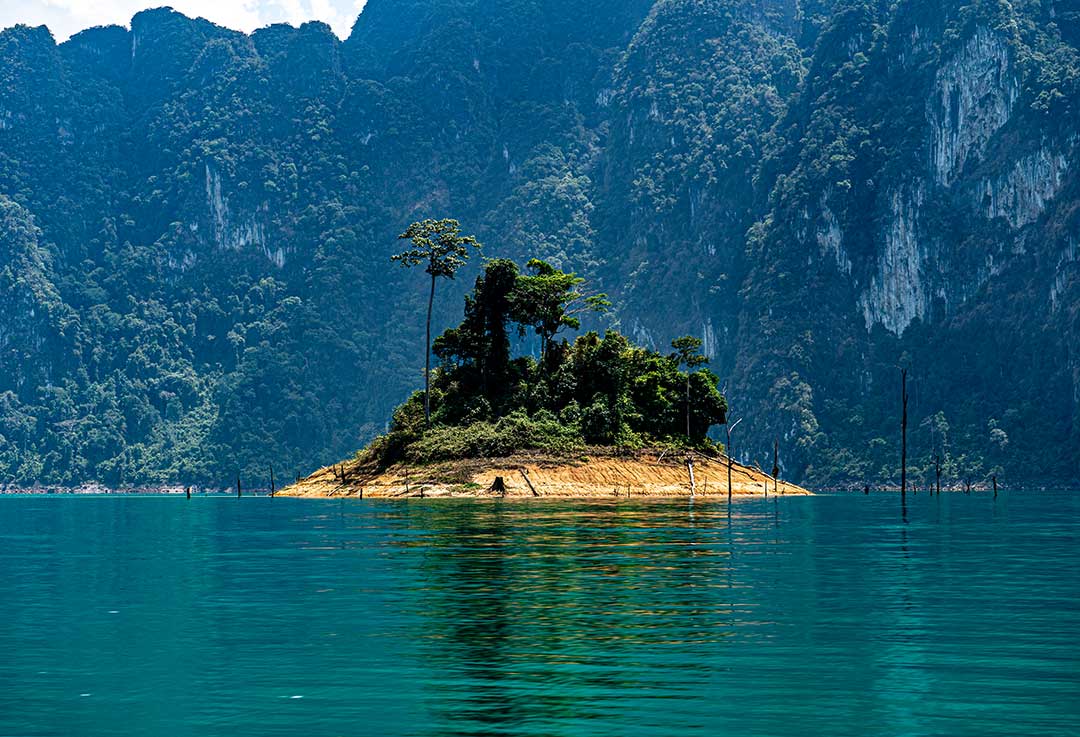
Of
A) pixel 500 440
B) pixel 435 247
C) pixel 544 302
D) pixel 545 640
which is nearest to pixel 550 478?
pixel 500 440

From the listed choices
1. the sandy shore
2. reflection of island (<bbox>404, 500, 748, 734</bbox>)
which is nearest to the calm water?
reflection of island (<bbox>404, 500, 748, 734</bbox>)

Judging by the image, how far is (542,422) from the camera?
13312cm

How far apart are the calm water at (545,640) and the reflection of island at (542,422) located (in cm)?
6843

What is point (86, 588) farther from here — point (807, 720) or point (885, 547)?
point (885, 547)

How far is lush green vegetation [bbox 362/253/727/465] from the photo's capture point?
133750 mm

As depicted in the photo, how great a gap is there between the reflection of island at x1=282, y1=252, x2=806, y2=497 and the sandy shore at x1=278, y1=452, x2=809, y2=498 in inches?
5.4

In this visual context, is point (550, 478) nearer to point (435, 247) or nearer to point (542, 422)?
A: point (542, 422)

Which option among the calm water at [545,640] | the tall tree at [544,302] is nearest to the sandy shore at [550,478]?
the tall tree at [544,302]

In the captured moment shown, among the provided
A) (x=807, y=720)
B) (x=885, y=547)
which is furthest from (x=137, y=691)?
(x=885, y=547)

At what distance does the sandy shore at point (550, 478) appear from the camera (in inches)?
4894

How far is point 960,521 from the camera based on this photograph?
292 feet

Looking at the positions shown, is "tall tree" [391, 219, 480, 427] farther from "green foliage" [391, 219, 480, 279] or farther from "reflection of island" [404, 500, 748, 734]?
"reflection of island" [404, 500, 748, 734]

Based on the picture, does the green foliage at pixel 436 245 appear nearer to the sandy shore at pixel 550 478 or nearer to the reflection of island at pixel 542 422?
the reflection of island at pixel 542 422

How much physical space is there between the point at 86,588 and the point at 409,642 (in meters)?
17.4
